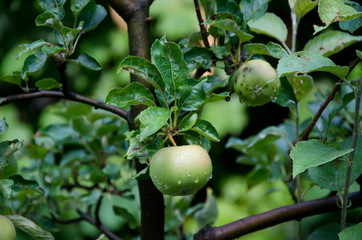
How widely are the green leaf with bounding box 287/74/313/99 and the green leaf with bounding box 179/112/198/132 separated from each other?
262 millimetres

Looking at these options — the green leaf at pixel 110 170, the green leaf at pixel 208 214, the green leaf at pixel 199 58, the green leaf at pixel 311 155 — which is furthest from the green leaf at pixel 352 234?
the green leaf at pixel 110 170

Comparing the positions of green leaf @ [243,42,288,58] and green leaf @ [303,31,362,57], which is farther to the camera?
green leaf @ [303,31,362,57]

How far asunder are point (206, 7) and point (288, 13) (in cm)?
151

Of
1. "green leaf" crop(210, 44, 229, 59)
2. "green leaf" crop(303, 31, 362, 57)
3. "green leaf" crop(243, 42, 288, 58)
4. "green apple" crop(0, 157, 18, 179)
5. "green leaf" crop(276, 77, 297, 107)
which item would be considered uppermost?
"green leaf" crop(243, 42, 288, 58)

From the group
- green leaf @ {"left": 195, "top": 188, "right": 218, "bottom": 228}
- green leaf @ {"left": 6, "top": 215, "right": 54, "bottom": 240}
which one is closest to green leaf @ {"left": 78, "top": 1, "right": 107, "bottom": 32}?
green leaf @ {"left": 6, "top": 215, "right": 54, "bottom": 240}

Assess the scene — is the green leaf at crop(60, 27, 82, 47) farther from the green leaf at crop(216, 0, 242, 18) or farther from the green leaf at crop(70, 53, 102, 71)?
the green leaf at crop(216, 0, 242, 18)

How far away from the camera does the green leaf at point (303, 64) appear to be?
54 cm

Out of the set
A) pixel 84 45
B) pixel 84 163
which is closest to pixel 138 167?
pixel 84 163

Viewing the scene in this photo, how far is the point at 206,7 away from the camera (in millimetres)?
731

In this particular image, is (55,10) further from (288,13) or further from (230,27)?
(288,13)

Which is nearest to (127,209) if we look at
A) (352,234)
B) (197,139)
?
(197,139)

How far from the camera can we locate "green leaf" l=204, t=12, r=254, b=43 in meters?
0.66

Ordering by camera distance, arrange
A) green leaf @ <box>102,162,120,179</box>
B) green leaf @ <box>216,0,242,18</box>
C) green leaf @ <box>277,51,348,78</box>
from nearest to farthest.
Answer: green leaf @ <box>277,51,348,78</box>
green leaf @ <box>216,0,242,18</box>
green leaf @ <box>102,162,120,179</box>

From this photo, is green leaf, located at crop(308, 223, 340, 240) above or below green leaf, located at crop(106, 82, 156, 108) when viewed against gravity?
below
